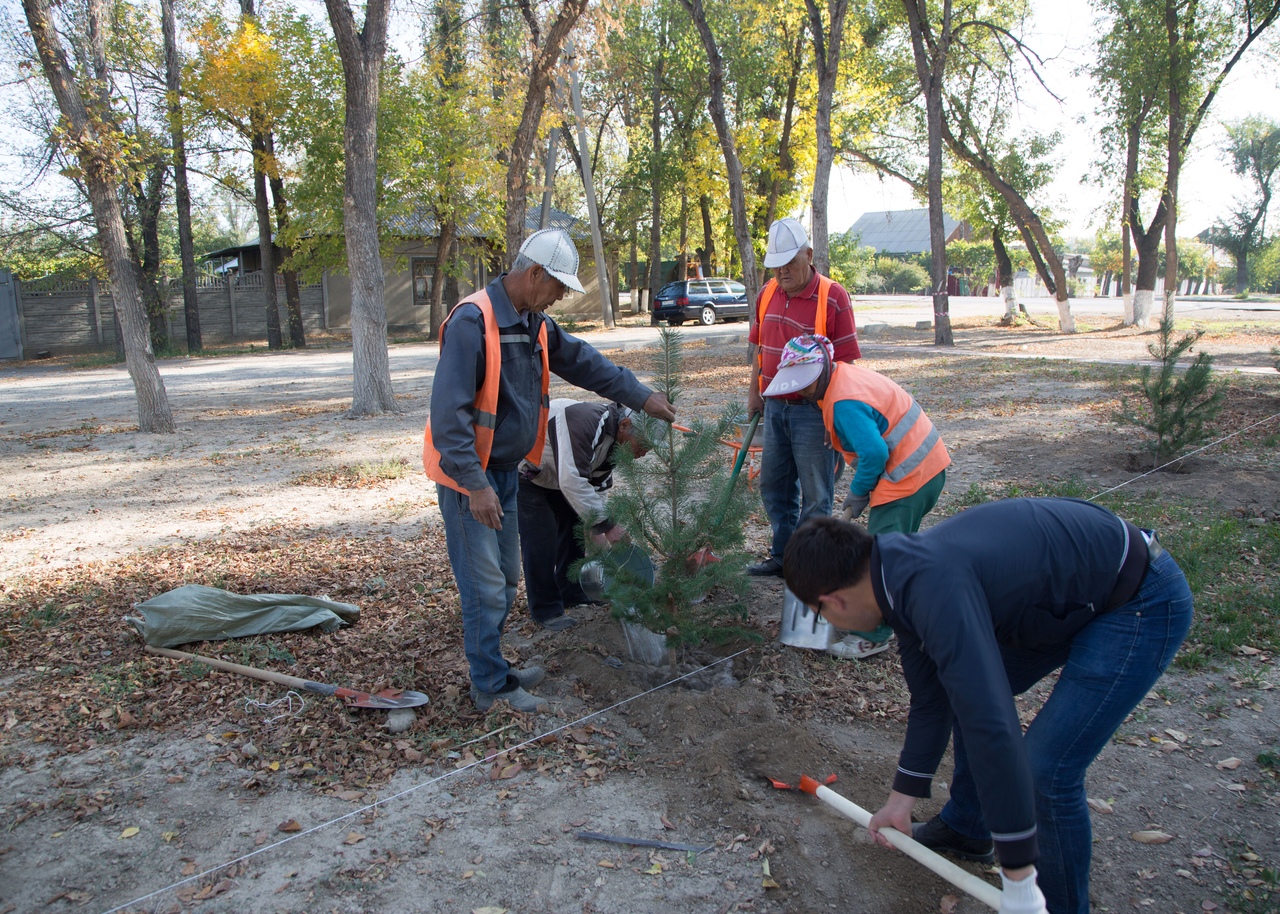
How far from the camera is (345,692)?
3459mm

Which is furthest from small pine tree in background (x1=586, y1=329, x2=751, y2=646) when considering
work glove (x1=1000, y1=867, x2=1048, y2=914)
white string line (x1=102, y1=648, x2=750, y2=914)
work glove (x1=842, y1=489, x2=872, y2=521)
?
work glove (x1=1000, y1=867, x2=1048, y2=914)

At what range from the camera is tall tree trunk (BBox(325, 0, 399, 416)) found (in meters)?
9.72

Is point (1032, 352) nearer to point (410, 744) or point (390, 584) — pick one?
point (390, 584)

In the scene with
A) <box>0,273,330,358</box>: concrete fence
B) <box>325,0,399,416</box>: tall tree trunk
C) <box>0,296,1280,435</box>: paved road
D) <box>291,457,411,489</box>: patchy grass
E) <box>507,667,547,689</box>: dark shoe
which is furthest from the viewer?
<box>0,273,330,358</box>: concrete fence

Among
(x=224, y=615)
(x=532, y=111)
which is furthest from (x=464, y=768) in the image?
(x=532, y=111)

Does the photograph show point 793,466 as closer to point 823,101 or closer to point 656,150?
point 823,101

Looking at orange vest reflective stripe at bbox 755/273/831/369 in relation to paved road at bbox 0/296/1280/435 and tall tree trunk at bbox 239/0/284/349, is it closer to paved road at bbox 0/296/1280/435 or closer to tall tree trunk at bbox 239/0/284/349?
paved road at bbox 0/296/1280/435

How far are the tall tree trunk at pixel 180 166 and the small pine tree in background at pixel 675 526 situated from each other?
1952 centimetres

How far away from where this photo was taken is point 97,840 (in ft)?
8.86

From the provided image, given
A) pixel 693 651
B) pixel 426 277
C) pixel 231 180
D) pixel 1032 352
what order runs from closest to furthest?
pixel 693 651 < pixel 1032 352 < pixel 231 180 < pixel 426 277

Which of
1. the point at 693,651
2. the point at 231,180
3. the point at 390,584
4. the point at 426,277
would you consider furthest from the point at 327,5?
the point at 426,277

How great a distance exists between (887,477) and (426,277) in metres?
30.0

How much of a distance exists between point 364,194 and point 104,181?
268cm

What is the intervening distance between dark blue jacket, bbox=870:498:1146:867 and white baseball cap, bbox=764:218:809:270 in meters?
2.42
